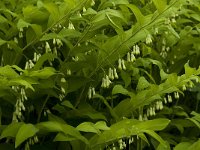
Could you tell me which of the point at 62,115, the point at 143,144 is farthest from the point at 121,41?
the point at 143,144

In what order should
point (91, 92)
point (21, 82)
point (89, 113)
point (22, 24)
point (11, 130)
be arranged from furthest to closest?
point (91, 92) → point (89, 113) → point (22, 24) → point (11, 130) → point (21, 82)

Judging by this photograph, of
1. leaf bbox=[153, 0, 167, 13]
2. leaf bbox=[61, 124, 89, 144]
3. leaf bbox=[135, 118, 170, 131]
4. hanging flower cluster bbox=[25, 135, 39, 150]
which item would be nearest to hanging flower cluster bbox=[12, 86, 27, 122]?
hanging flower cluster bbox=[25, 135, 39, 150]

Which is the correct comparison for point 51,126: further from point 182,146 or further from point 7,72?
point 182,146

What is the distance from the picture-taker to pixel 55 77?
6.48 ft

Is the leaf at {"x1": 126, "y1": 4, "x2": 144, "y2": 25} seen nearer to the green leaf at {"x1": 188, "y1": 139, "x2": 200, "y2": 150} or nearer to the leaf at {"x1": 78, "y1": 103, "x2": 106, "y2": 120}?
the leaf at {"x1": 78, "y1": 103, "x2": 106, "y2": 120}

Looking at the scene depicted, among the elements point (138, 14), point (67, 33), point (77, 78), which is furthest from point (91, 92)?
point (138, 14)

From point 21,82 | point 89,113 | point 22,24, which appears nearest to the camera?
point 21,82

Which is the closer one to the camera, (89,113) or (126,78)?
(89,113)

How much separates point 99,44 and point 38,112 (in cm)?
43

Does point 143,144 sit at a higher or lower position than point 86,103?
lower

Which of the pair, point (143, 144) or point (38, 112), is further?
point (143, 144)

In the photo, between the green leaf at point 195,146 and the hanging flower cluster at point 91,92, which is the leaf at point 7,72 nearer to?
the hanging flower cluster at point 91,92

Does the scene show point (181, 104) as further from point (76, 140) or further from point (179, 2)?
point (76, 140)

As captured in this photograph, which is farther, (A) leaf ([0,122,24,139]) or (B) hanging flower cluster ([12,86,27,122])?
(B) hanging flower cluster ([12,86,27,122])
